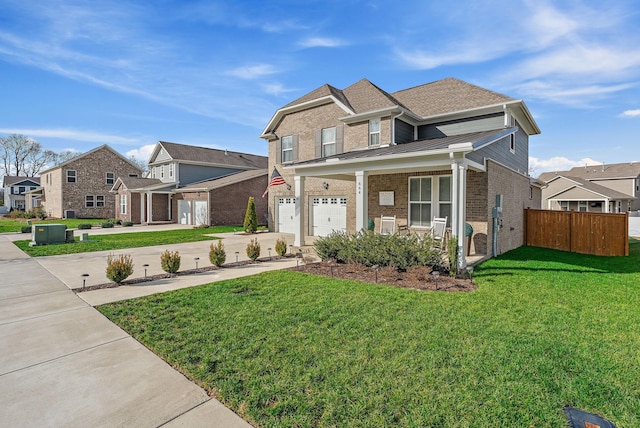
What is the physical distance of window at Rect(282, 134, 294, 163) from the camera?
17797 mm

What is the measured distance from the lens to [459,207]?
795 cm

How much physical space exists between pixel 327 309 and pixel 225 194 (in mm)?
20674

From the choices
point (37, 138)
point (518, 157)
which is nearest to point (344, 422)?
point (518, 157)

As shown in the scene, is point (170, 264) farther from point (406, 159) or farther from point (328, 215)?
point (328, 215)

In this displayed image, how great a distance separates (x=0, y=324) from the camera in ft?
15.1

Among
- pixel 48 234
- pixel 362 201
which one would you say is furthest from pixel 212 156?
pixel 362 201

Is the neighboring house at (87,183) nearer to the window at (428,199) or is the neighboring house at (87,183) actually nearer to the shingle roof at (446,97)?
the shingle roof at (446,97)

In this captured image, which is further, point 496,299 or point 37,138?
point 37,138

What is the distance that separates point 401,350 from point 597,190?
123 feet

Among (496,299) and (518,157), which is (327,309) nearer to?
(496,299)

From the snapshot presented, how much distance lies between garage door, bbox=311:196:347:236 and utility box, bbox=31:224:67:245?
10966 mm

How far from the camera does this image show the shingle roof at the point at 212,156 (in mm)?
28611

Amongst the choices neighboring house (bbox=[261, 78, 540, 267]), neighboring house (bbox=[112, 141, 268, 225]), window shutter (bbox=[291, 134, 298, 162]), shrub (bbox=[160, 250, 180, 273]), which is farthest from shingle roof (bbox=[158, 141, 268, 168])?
shrub (bbox=[160, 250, 180, 273])

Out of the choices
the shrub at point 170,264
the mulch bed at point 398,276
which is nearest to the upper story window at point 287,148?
the mulch bed at point 398,276
